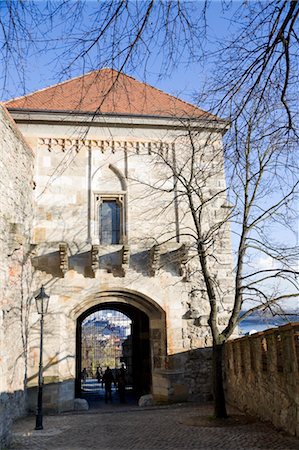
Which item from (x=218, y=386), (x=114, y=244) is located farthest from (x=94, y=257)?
(x=218, y=386)

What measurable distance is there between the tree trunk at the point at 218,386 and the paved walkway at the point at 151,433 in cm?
27

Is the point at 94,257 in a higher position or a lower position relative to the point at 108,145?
lower

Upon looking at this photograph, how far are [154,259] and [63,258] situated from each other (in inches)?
95.2

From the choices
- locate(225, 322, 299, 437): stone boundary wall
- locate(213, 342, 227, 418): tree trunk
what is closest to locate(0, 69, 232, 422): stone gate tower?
locate(225, 322, 299, 437): stone boundary wall

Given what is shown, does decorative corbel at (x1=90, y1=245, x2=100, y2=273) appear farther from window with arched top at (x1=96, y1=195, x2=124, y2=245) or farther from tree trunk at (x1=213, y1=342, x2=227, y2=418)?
tree trunk at (x1=213, y1=342, x2=227, y2=418)

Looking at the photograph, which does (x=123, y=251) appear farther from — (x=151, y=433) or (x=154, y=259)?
(x=151, y=433)

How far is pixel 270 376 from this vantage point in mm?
8039

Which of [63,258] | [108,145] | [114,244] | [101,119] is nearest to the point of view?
[63,258]

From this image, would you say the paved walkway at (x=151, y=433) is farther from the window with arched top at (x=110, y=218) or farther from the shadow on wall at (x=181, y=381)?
the window with arched top at (x=110, y=218)

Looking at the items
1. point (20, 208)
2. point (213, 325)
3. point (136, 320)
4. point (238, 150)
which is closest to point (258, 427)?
point (213, 325)

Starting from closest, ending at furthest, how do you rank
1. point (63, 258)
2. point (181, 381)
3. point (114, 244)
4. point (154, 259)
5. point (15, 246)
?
point (15, 246) → point (63, 258) → point (181, 381) → point (154, 259) → point (114, 244)

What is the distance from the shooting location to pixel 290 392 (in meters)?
7.00

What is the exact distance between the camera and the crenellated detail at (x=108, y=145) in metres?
13.1

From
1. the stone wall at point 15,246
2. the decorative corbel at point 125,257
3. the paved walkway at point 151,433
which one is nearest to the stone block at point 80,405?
the paved walkway at point 151,433
